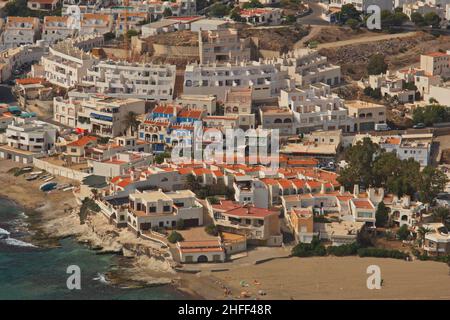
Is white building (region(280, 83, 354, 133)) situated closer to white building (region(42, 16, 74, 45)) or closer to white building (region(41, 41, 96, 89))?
white building (region(41, 41, 96, 89))

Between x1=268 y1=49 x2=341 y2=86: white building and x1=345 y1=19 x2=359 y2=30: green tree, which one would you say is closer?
x1=268 y1=49 x2=341 y2=86: white building

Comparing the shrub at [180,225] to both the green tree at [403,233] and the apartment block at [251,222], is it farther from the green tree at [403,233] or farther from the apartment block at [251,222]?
the green tree at [403,233]

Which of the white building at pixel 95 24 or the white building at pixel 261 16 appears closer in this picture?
the white building at pixel 261 16

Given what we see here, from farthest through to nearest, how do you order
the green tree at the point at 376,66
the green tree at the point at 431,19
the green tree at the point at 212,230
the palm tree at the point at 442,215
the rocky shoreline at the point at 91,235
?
the green tree at the point at 431,19, the green tree at the point at 376,66, the palm tree at the point at 442,215, the green tree at the point at 212,230, the rocky shoreline at the point at 91,235

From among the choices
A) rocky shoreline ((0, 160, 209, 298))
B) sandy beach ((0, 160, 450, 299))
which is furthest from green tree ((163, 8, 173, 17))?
sandy beach ((0, 160, 450, 299))

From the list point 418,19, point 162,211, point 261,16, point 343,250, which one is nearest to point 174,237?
point 162,211

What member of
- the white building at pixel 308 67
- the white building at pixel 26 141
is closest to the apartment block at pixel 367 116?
the white building at pixel 308 67

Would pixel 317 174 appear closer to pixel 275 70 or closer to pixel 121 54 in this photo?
pixel 275 70
